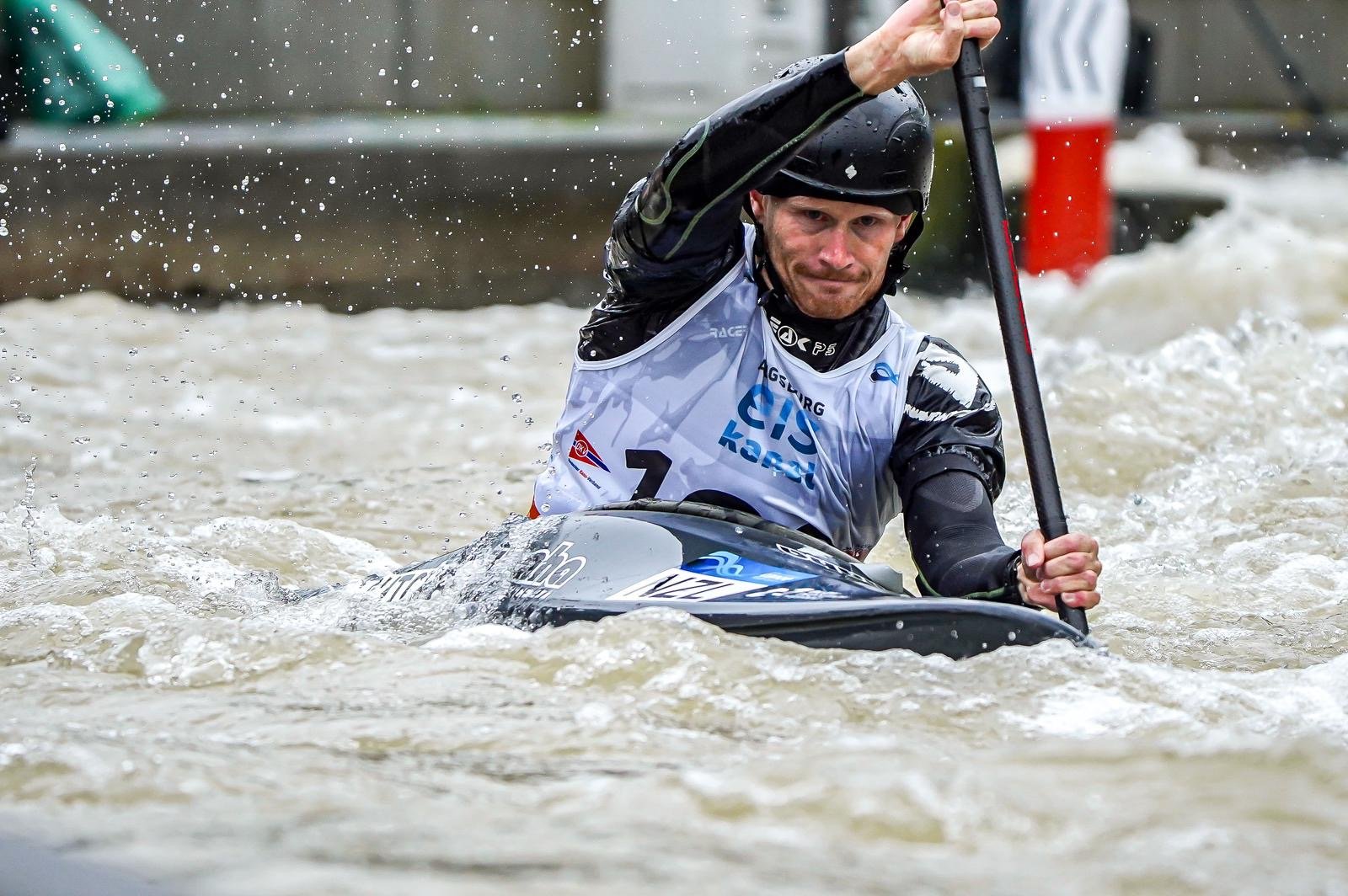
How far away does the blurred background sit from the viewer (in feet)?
30.1

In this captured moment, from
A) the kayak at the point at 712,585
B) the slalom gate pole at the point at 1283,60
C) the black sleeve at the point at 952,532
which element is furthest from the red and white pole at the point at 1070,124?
the kayak at the point at 712,585

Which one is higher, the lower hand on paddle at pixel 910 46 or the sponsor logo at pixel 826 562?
the lower hand on paddle at pixel 910 46

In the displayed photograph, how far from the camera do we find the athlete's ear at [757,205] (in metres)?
3.61

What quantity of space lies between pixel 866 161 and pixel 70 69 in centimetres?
743

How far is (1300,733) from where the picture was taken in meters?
2.78

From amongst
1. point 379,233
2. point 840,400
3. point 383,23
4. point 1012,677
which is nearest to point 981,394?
point 840,400

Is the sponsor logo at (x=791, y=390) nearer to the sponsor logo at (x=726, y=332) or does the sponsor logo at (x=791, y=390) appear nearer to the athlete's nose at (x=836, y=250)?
the sponsor logo at (x=726, y=332)

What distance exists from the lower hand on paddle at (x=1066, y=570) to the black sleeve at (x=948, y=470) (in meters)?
0.20

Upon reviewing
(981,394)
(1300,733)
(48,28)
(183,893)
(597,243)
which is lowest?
(1300,733)

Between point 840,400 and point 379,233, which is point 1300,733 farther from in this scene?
point 379,233

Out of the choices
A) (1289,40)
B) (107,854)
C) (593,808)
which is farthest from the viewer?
(1289,40)

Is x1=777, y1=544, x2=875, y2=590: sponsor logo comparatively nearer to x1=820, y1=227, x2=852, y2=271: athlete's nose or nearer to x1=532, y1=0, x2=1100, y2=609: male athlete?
x1=532, y1=0, x2=1100, y2=609: male athlete

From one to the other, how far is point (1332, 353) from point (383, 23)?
21.3 feet

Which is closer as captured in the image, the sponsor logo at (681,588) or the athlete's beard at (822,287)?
the sponsor logo at (681,588)
